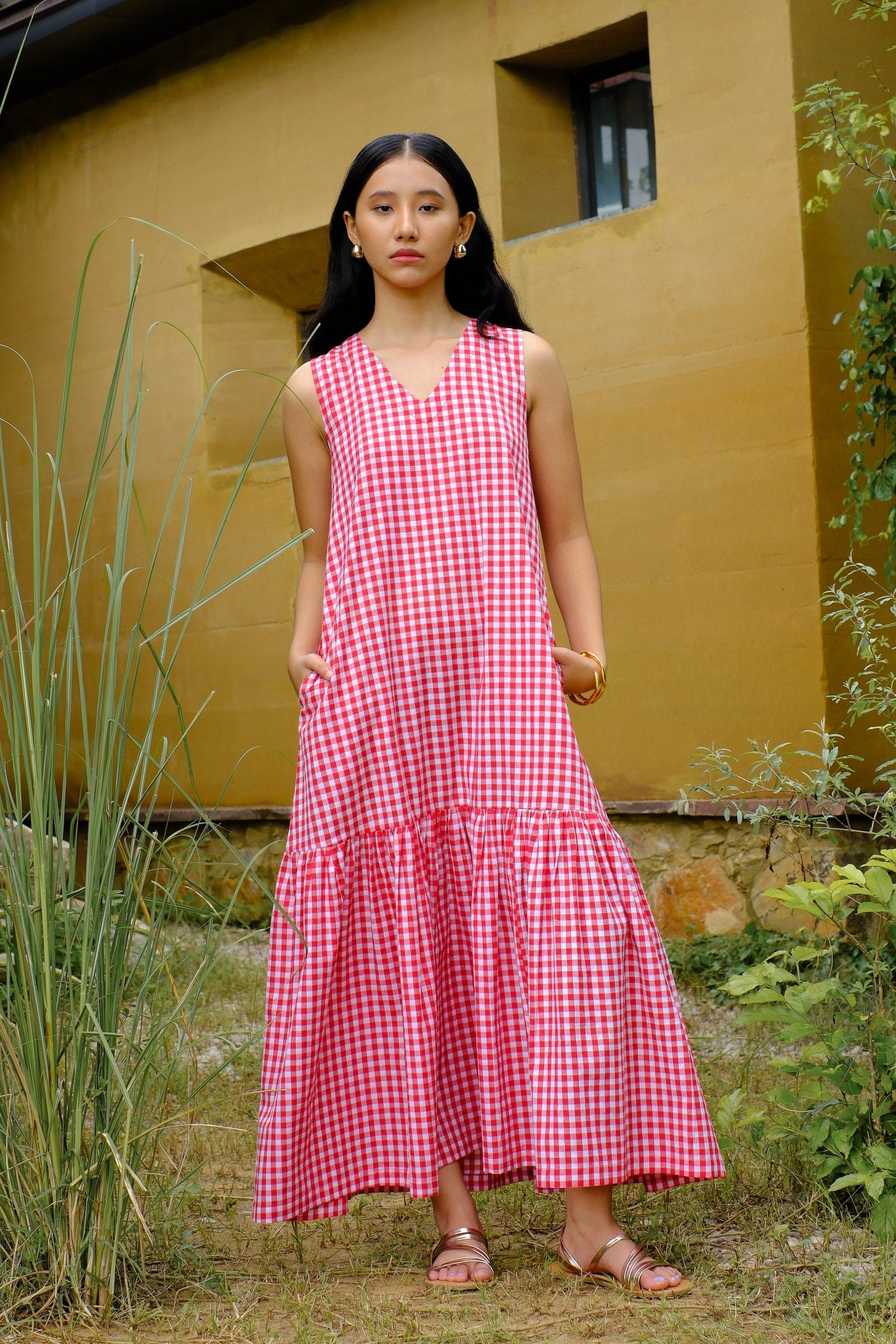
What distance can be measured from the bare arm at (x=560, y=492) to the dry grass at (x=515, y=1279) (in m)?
0.92

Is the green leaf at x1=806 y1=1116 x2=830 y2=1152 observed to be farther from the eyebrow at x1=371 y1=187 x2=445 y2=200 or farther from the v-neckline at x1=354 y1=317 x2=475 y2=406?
the eyebrow at x1=371 y1=187 x2=445 y2=200

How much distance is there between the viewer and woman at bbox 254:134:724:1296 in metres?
2.06

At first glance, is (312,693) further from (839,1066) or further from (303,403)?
(839,1066)

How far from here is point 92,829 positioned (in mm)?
1939

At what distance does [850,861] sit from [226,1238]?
2430mm

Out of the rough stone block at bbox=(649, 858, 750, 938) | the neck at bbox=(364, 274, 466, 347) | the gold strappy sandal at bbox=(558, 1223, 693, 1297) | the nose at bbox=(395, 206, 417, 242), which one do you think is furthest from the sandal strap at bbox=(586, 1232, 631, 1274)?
the rough stone block at bbox=(649, 858, 750, 938)

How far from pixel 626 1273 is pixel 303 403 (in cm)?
145

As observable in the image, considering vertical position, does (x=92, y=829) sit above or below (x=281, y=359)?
below

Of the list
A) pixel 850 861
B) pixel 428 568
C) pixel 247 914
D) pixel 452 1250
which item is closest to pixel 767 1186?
pixel 452 1250

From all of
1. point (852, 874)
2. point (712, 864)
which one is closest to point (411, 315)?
point (852, 874)

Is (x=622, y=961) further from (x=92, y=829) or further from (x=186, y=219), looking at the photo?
(x=186, y=219)

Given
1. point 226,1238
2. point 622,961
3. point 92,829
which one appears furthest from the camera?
point 226,1238

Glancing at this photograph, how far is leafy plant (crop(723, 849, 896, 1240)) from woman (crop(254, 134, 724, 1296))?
0.34 m

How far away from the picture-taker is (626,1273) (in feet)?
6.62
